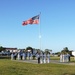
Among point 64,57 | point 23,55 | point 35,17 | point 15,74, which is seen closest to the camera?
point 15,74

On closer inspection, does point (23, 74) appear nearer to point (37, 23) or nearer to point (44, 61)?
point (44, 61)

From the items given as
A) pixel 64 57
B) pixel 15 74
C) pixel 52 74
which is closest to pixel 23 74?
pixel 15 74

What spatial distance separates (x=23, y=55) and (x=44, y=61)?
17.8 meters

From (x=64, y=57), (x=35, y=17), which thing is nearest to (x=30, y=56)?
(x=64, y=57)

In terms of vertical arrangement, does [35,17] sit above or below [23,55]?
above

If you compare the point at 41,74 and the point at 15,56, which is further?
the point at 15,56

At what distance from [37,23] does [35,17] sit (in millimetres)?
1012

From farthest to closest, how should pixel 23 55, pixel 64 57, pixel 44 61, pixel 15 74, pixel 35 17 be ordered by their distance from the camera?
pixel 23 55 → pixel 64 57 → pixel 35 17 → pixel 44 61 → pixel 15 74

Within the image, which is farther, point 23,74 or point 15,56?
point 15,56

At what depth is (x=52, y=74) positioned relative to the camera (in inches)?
851

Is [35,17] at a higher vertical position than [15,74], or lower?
higher

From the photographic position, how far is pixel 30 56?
57344 millimetres

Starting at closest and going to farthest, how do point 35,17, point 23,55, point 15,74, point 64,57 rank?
point 15,74, point 35,17, point 64,57, point 23,55

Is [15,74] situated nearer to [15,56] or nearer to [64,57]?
[64,57]
